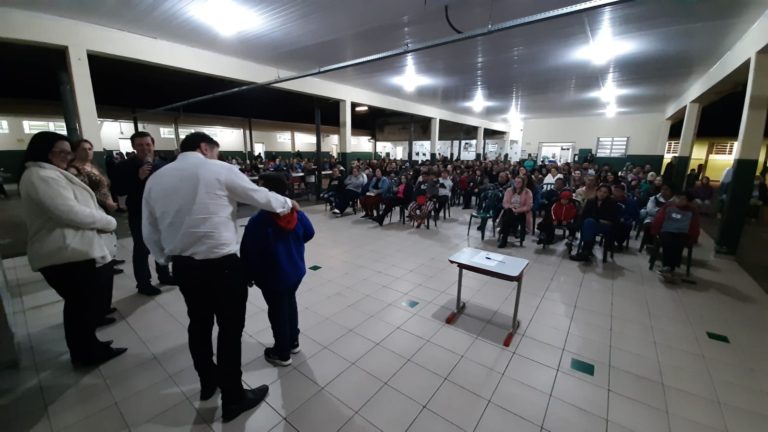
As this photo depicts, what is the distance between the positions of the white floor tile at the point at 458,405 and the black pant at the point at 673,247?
135 inches

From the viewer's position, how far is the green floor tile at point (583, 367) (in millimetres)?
2098

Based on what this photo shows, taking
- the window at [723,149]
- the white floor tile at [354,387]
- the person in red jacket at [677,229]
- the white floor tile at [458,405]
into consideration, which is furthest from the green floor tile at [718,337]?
the window at [723,149]

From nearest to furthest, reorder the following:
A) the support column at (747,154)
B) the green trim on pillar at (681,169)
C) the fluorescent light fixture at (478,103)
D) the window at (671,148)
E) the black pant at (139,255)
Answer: the black pant at (139,255), the support column at (747,154), the green trim on pillar at (681,169), the fluorescent light fixture at (478,103), the window at (671,148)

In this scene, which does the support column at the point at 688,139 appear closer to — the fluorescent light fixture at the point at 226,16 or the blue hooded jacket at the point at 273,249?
the blue hooded jacket at the point at 273,249

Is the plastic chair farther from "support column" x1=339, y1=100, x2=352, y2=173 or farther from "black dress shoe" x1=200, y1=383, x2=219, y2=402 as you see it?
"support column" x1=339, y1=100, x2=352, y2=173

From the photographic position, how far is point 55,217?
173 cm

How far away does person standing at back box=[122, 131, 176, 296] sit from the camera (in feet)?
8.94

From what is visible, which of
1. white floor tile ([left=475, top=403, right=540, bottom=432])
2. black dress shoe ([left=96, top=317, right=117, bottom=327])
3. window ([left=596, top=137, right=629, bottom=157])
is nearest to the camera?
white floor tile ([left=475, top=403, right=540, bottom=432])

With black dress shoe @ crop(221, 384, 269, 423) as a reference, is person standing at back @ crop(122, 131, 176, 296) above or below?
above

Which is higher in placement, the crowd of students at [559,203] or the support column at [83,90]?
the support column at [83,90]

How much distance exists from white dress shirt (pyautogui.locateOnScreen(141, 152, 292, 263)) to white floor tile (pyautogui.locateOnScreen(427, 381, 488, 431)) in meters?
1.51

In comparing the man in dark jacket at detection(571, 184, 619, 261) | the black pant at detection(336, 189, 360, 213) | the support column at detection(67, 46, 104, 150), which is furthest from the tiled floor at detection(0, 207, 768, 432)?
the black pant at detection(336, 189, 360, 213)

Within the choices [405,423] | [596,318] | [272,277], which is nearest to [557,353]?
[596,318]

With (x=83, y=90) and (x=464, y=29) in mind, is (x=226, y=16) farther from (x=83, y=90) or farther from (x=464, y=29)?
(x=464, y=29)
